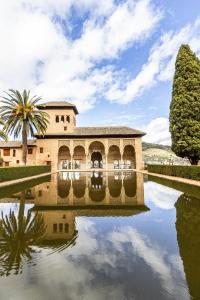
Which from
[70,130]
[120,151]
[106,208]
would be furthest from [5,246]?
[70,130]

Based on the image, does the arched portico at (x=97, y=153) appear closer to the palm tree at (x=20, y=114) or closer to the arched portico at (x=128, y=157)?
the arched portico at (x=128, y=157)

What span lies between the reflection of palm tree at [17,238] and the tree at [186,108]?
68.9 ft

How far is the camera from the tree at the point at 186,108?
85.0 ft

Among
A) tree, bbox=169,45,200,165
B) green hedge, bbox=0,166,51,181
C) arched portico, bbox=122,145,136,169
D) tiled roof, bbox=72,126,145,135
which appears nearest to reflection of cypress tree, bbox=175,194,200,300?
green hedge, bbox=0,166,51,181

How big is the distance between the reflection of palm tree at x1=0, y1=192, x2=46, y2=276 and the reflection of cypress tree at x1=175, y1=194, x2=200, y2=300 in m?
2.60

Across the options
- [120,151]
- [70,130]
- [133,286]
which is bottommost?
[133,286]

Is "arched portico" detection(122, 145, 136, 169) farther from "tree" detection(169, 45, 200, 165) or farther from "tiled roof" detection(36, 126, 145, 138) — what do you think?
"tree" detection(169, 45, 200, 165)

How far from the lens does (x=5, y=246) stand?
A: 5.28 m

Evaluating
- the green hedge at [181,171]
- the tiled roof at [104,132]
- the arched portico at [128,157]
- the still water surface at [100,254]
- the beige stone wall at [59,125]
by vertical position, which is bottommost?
the still water surface at [100,254]

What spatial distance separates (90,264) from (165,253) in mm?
1440

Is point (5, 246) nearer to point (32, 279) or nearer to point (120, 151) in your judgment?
point (32, 279)

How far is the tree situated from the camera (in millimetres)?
25914

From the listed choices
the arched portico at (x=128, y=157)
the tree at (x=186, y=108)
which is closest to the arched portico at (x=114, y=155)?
the arched portico at (x=128, y=157)

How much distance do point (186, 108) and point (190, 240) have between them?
23152 millimetres
